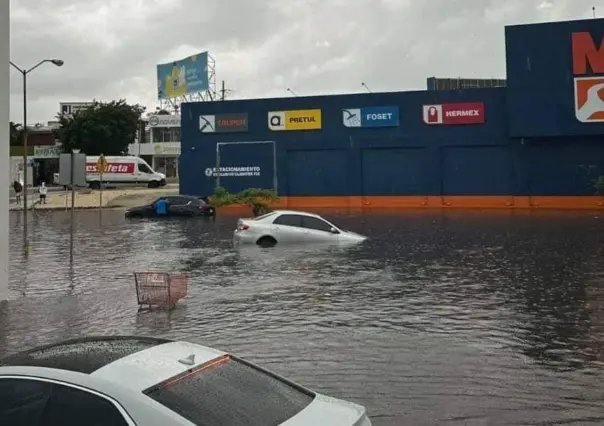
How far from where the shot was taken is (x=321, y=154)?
45281mm

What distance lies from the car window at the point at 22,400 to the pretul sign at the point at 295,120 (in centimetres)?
4227

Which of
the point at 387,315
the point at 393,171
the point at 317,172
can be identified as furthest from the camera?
the point at 317,172

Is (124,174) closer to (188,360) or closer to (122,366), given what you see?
(188,360)

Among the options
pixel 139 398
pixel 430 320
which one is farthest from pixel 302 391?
pixel 430 320

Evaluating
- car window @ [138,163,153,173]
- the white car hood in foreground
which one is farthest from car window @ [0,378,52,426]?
car window @ [138,163,153,173]

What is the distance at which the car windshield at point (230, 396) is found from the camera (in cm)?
319

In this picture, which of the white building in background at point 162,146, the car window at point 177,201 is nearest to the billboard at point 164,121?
the white building in background at point 162,146

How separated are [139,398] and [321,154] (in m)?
42.5

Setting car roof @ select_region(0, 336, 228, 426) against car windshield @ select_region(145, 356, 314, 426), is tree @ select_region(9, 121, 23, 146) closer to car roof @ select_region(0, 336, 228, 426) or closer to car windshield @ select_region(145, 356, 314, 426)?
car roof @ select_region(0, 336, 228, 426)

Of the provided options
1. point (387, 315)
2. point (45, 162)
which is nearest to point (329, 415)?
point (387, 315)

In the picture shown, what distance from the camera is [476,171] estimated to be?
139 feet

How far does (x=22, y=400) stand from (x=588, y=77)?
131 feet

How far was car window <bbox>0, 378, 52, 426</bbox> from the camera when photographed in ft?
10.7

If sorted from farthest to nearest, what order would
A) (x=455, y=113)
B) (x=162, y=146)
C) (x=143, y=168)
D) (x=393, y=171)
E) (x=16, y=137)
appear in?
(x=16, y=137)
(x=162, y=146)
(x=143, y=168)
(x=393, y=171)
(x=455, y=113)
